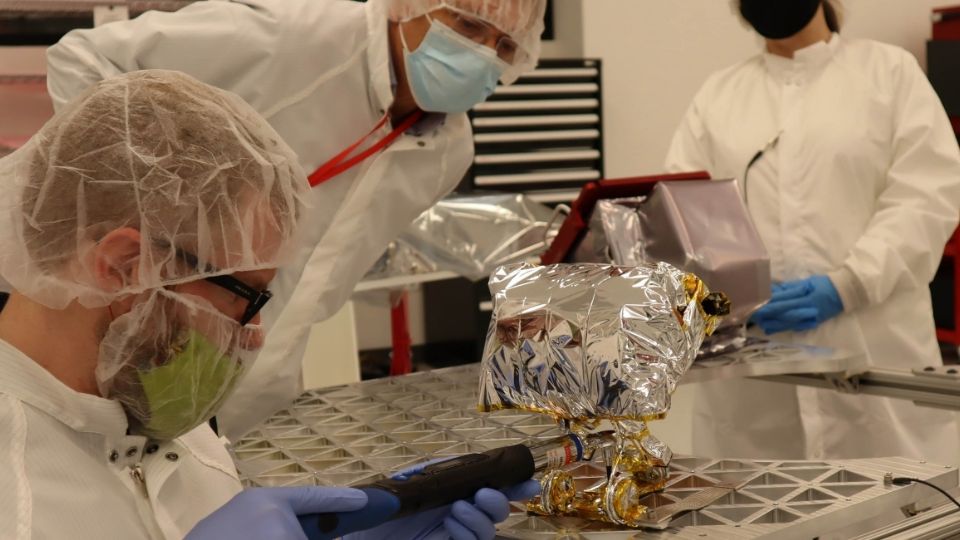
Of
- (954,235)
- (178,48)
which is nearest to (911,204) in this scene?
(178,48)

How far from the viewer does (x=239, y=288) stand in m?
1.03

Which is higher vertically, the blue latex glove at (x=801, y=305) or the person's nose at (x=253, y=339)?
the person's nose at (x=253, y=339)

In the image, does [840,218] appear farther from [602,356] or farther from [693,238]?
[602,356]

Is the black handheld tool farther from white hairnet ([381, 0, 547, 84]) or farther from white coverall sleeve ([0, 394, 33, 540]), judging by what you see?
white hairnet ([381, 0, 547, 84])

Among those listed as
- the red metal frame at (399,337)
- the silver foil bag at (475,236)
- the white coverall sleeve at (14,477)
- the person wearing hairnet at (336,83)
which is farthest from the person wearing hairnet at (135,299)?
the red metal frame at (399,337)

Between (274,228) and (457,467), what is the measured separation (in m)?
0.30

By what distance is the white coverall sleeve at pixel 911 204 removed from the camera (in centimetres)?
217

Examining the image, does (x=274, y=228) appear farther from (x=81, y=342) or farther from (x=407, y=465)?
(x=407, y=465)

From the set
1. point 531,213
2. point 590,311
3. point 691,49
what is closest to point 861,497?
point 590,311

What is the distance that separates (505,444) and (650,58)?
3.29 meters

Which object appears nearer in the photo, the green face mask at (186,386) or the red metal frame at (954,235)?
the green face mask at (186,386)

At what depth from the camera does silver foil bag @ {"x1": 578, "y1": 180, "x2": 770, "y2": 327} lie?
176cm

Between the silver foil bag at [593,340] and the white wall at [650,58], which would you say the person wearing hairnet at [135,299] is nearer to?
the silver foil bag at [593,340]

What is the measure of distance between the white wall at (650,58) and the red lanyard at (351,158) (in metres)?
2.55
